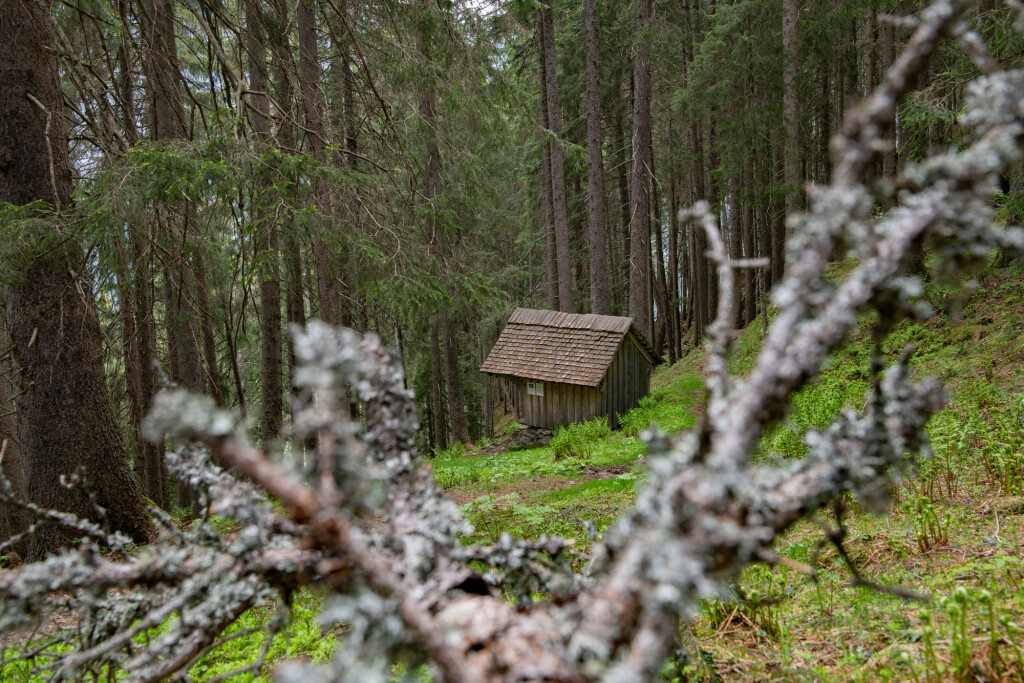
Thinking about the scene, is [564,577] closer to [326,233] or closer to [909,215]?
[909,215]

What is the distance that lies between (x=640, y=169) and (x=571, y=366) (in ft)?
22.2

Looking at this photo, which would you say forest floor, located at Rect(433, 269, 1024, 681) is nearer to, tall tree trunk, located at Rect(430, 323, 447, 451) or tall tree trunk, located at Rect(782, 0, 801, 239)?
tall tree trunk, located at Rect(782, 0, 801, 239)

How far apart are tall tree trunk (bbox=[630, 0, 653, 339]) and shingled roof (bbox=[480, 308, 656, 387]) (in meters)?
2.27

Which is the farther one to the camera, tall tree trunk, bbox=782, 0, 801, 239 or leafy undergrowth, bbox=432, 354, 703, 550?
tall tree trunk, bbox=782, 0, 801, 239

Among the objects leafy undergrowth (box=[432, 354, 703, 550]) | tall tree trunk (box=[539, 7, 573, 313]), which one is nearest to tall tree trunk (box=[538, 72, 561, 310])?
tall tree trunk (box=[539, 7, 573, 313])

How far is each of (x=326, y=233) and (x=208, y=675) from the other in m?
4.85

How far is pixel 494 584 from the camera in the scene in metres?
1.89

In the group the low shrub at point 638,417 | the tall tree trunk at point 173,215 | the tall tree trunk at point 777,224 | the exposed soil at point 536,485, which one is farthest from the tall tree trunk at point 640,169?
the tall tree trunk at point 173,215

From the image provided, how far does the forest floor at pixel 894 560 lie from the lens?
2.30 metres

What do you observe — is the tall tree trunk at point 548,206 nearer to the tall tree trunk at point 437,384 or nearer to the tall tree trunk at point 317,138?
the tall tree trunk at point 437,384

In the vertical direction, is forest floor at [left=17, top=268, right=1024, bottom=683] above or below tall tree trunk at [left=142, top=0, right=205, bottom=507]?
below

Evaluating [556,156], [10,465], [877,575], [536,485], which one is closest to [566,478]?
[536,485]

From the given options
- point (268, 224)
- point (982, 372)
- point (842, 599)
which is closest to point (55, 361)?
point (268, 224)

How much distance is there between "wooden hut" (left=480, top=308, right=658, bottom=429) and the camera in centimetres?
1567
